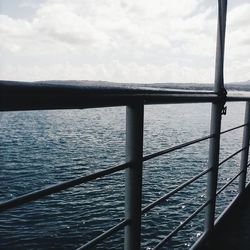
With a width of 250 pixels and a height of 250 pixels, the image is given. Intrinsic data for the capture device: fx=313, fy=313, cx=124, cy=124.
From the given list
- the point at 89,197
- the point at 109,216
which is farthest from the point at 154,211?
the point at 89,197

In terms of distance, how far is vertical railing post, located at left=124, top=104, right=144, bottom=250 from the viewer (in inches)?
51.4

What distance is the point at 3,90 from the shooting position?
0.73m

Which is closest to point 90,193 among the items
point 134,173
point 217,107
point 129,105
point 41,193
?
point 217,107

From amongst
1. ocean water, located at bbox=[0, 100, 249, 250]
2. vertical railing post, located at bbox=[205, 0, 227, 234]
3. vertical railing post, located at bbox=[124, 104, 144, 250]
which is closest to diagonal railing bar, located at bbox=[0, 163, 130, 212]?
vertical railing post, located at bbox=[124, 104, 144, 250]

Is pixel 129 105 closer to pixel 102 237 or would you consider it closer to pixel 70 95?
pixel 70 95

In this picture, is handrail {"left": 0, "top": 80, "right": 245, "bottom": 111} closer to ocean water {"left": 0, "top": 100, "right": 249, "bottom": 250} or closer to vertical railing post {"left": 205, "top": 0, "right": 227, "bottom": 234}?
vertical railing post {"left": 205, "top": 0, "right": 227, "bottom": 234}

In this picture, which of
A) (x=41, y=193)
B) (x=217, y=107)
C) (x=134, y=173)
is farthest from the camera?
(x=217, y=107)

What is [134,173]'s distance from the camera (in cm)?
136

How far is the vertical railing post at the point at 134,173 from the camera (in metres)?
1.30

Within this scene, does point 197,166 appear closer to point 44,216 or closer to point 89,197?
point 89,197

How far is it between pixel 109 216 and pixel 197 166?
31.1 feet

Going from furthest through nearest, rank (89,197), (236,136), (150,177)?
Answer: (236,136) → (150,177) → (89,197)

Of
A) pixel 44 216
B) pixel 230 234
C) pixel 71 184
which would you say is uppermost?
pixel 71 184

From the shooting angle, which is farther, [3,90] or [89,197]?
[89,197]
